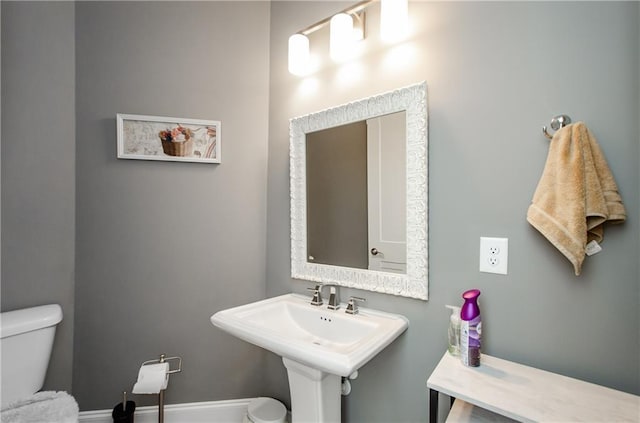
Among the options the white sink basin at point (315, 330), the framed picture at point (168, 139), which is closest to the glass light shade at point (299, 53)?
the framed picture at point (168, 139)

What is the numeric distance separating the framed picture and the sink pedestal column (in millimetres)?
1175

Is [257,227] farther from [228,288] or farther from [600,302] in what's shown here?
[600,302]

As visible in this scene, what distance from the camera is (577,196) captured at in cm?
78

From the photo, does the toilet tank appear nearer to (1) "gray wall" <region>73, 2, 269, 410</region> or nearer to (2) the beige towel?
(1) "gray wall" <region>73, 2, 269, 410</region>

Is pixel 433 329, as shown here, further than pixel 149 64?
No

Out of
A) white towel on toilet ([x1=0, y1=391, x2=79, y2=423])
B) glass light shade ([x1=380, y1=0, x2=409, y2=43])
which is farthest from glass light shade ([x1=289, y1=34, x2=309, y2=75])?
white towel on toilet ([x1=0, y1=391, x2=79, y2=423])

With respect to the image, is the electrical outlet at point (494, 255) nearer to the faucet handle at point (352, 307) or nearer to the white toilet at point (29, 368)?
the faucet handle at point (352, 307)

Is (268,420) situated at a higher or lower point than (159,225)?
lower

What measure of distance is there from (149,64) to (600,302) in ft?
7.22

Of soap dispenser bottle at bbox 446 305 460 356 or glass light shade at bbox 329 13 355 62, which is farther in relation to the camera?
glass light shade at bbox 329 13 355 62

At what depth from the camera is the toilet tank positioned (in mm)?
1183

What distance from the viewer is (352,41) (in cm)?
130

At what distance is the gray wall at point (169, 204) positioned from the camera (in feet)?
4.95

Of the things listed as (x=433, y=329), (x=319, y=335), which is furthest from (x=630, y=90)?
(x=319, y=335)
